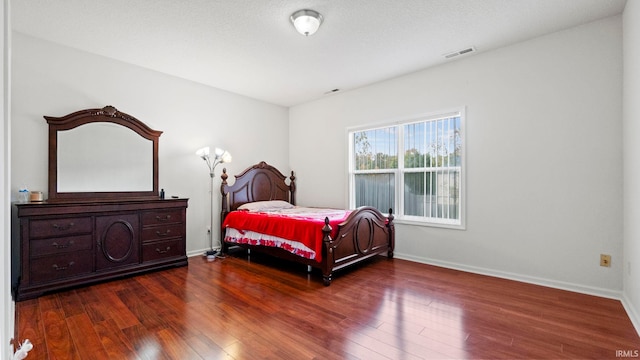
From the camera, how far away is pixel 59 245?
9.77 feet

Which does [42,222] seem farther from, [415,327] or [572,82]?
[572,82]

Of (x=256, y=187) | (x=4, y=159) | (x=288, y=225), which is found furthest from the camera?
(x=256, y=187)

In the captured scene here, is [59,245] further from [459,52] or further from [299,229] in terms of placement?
[459,52]

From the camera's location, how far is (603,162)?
2.82m

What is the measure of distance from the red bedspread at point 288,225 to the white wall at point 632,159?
8.25 feet

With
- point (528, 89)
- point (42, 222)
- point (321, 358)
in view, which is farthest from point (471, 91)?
point (42, 222)

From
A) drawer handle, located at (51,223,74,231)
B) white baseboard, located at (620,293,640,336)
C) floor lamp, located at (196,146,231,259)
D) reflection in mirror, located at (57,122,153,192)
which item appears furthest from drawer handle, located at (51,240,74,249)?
white baseboard, located at (620,293,640,336)

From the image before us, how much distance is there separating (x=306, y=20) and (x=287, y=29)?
0.36 metres

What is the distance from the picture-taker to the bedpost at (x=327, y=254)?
3180 millimetres

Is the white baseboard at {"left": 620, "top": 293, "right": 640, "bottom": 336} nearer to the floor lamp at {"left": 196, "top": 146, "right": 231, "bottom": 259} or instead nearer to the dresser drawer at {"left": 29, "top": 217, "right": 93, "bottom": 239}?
the floor lamp at {"left": 196, "top": 146, "right": 231, "bottom": 259}

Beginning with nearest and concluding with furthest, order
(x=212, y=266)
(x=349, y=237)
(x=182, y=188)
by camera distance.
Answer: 1. (x=349, y=237)
2. (x=212, y=266)
3. (x=182, y=188)

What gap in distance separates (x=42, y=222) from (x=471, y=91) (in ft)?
15.8

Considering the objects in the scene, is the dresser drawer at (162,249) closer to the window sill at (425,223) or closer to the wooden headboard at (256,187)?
the wooden headboard at (256,187)

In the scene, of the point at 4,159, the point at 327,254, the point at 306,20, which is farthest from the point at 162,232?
the point at 306,20
